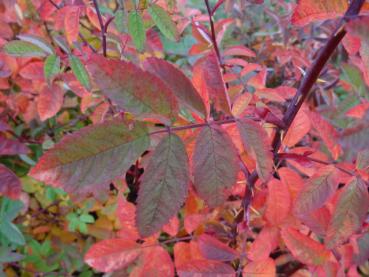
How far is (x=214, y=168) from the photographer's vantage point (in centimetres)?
53

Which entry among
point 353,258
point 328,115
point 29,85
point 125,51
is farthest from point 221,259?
point 29,85

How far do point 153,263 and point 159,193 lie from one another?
0.36 m

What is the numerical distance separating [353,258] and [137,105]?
0.55m

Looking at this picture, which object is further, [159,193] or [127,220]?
[127,220]

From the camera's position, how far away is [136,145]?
0.50 meters

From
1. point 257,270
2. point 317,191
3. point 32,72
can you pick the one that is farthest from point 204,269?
point 32,72

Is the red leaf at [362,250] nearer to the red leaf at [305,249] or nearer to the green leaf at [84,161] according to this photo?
the red leaf at [305,249]

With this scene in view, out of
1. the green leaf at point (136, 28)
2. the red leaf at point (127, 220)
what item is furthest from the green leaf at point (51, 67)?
the red leaf at point (127, 220)

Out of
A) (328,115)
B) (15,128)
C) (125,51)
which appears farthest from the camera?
(15,128)

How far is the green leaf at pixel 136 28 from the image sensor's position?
0.71m

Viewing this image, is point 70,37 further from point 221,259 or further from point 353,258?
point 353,258

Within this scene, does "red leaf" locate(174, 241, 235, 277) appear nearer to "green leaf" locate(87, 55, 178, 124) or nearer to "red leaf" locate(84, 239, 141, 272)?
"red leaf" locate(84, 239, 141, 272)

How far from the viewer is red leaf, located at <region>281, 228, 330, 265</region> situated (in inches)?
30.2

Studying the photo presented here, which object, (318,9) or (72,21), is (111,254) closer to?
(72,21)
